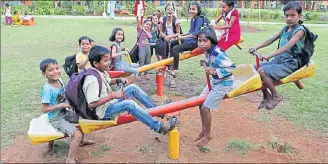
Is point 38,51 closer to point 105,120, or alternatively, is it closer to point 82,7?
point 105,120

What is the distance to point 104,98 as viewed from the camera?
142 inches

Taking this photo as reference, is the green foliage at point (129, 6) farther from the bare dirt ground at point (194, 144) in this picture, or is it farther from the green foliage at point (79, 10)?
the bare dirt ground at point (194, 144)

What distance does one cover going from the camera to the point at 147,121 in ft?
12.7

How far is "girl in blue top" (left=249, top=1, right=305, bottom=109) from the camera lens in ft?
13.8

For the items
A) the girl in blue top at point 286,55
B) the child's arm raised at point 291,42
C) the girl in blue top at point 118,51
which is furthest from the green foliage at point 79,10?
the child's arm raised at point 291,42

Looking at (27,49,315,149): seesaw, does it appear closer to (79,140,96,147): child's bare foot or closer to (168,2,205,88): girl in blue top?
(79,140,96,147): child's bare foot

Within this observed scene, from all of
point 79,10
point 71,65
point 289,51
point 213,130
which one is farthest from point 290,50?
point 79,10

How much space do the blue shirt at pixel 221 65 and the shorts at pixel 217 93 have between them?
12mm

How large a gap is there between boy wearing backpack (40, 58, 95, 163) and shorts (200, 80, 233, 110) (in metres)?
1.46

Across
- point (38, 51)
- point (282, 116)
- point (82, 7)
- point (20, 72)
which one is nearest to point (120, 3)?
point (82, 7)

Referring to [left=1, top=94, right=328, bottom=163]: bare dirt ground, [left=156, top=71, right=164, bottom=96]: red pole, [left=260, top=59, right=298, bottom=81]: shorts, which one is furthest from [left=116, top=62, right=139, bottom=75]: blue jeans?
[left=260, top=59, right=298, bottom=81]: shorts

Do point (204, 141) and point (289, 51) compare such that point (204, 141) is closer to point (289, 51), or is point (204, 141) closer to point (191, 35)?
point (289, 51)

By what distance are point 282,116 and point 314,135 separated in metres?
0.74

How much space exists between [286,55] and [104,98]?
234 cm
